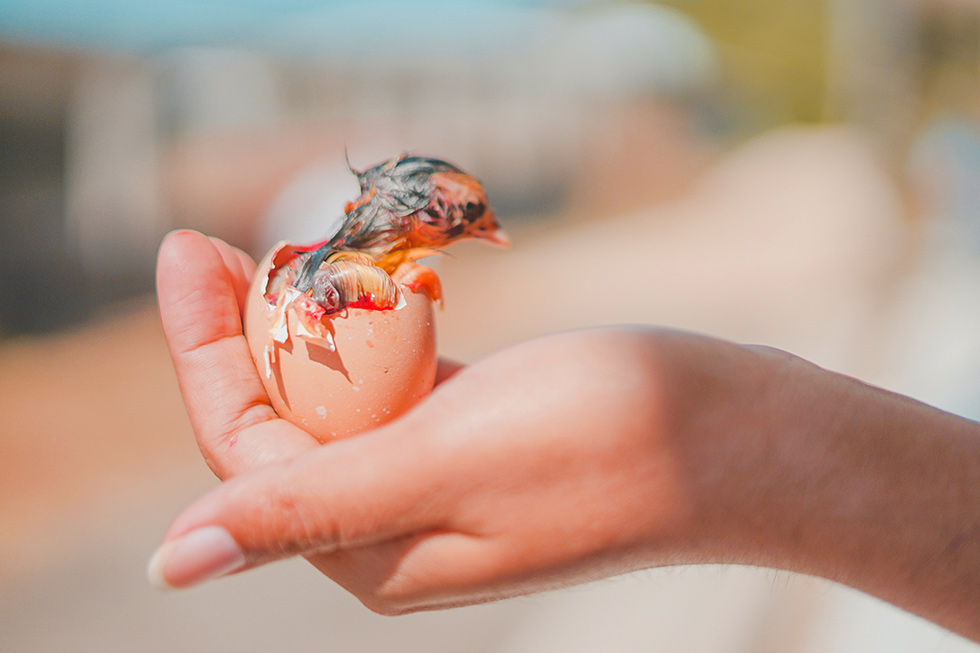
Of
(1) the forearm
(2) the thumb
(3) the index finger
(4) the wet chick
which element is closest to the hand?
(2) the thumb

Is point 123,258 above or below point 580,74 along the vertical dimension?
below

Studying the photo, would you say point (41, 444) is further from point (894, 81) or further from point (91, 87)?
point (894, 81)

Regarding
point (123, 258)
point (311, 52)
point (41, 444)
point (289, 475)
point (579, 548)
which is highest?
point (311, 52)

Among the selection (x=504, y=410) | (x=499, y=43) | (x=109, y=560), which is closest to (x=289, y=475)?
(x=504, y=410)

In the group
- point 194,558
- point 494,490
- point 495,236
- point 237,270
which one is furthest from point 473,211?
point 194,558

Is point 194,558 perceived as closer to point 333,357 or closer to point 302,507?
point 302,507

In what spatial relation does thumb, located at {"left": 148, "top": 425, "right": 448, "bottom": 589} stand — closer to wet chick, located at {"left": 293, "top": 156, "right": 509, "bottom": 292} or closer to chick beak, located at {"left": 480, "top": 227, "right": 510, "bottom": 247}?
wet chick, located at {"left": 293, "top": 156, "right": 509, "bottom": 292}
